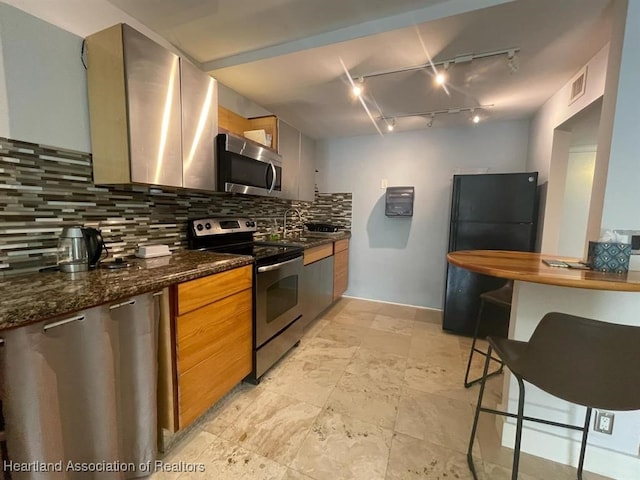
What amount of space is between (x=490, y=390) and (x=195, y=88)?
2811 mm

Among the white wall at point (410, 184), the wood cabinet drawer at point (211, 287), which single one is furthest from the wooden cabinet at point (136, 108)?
the white wall at point (410, 184)

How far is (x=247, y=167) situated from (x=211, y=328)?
3.94 feet

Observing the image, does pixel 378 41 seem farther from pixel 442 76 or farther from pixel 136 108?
pixel 136 108

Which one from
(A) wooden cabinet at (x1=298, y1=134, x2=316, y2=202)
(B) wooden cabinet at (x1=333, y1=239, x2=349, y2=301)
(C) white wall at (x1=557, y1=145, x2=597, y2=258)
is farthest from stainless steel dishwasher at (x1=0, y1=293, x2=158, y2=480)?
(C) white wall at (x1=557, y1=145, x2=597, y2=258)

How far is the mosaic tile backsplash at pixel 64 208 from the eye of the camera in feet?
3.74

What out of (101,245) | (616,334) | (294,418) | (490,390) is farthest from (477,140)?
(101,245)

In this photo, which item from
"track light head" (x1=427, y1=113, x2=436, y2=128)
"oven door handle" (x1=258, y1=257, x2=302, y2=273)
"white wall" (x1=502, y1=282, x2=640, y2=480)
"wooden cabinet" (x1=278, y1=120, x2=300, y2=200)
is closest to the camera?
"white wall" (x1=502, y1=282, x2=640, y2=480)

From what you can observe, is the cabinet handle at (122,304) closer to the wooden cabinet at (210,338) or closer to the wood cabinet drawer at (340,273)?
the wooden cabinet at (210,338)

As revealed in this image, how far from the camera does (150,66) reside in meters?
1.35

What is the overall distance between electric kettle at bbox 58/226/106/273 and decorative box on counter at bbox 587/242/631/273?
2.31 meters

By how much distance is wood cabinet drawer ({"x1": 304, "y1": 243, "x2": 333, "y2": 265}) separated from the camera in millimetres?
2498

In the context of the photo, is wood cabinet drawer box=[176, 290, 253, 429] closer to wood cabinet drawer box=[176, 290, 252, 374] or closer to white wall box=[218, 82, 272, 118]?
wood cabinet drawer box=[176, 290, 252, 374]

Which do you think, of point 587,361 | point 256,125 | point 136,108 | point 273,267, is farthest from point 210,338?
point 256,125

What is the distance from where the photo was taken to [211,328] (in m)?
1.44
